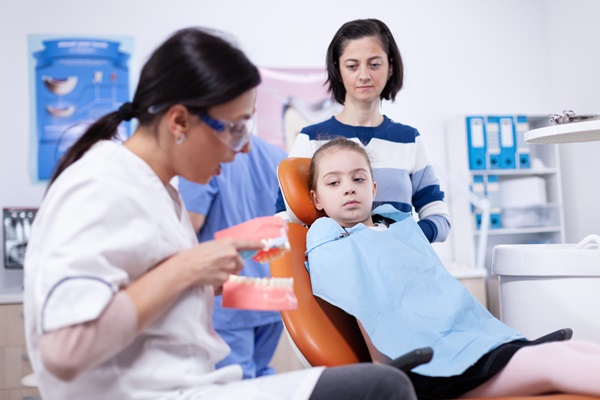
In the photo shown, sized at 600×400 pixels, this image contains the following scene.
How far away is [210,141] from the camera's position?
102cm

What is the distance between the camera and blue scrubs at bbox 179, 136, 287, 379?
2.17 meters

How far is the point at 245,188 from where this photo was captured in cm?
226

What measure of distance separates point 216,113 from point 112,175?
0.19 m

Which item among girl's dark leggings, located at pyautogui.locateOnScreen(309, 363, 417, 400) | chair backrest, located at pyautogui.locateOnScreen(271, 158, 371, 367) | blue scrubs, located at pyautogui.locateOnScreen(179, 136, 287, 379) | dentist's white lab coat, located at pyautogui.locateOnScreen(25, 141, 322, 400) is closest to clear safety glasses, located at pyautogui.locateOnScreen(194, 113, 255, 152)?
dentist's white lab coat, located at pyautogui.locateOnScreen(25, 141, 322, 400)

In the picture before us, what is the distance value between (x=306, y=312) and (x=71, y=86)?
2.73 metres

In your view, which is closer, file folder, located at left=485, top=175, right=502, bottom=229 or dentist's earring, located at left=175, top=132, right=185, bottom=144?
dentist's earring, located at left=175, top=132, right=185, bottom=144

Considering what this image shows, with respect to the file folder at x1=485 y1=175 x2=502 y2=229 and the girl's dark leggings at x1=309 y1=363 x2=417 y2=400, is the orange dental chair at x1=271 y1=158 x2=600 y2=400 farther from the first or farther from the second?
the file folder at x1=485 y1=175 x2=502 y2=229

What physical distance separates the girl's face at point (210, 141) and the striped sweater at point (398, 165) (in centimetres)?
74

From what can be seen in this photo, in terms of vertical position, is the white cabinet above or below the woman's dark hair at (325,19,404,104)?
below

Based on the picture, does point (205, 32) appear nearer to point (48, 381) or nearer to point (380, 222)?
point (48, 381)

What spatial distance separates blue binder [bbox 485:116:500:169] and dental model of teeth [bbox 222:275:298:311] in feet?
10.6

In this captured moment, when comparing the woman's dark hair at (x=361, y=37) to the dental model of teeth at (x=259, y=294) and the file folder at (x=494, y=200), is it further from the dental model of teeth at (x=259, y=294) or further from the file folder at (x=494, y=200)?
the file folder at (x=494, y=200)

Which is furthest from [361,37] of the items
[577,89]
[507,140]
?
[577,89]

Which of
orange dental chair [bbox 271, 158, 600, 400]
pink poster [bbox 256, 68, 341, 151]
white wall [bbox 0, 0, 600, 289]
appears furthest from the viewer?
pink poster [bbox 256, 68, 341, 151]
